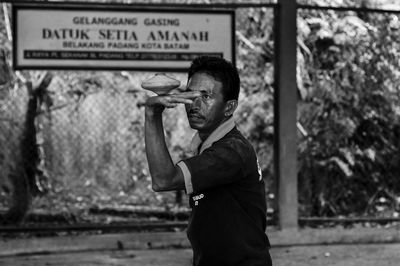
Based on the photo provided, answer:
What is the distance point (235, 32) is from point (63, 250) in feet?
7.89

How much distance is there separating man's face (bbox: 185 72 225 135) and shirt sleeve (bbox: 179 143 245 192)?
114 mm

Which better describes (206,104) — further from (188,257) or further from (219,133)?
(188,257)

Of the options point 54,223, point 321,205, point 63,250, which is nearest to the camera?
point 63,250

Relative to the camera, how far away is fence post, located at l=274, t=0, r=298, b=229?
7082mm

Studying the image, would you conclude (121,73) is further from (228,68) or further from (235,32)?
(228,68)

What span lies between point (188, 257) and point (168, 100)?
449 centimetres

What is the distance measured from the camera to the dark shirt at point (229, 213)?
244 cm

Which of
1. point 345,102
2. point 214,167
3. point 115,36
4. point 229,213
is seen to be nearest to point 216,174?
point 214,167

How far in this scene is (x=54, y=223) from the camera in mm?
7473

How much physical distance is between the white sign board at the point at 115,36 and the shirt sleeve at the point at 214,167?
4516 millimetres

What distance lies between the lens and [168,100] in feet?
7.49

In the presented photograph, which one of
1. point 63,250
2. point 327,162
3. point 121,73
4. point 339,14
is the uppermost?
point 339,14

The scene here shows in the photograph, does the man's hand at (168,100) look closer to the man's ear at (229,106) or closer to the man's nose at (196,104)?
the man's nose at (196,104)

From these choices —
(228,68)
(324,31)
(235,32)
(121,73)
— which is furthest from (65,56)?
(228,68)
